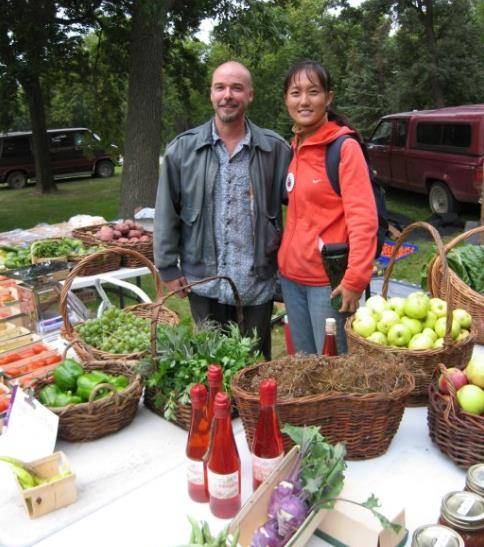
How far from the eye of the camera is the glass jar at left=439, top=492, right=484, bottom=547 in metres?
1.08

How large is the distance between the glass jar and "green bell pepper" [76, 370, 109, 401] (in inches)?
42.5

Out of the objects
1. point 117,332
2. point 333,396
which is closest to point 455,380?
point 333,396

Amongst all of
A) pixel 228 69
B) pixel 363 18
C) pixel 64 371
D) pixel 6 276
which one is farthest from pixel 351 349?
pixel 363 18

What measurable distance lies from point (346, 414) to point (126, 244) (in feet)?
10.1

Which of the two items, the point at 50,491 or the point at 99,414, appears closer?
the point at 50,491

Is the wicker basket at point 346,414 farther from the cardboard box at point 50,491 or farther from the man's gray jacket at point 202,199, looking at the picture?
the man's gray jacket at point 202,199

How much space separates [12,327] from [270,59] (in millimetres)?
19898

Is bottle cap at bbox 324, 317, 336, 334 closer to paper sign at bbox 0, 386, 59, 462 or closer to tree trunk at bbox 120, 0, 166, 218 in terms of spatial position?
paper sign at bbox 0, 386, 59, 462

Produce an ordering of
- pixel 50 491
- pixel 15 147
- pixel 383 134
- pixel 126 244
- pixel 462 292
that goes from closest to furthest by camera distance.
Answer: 1. pixel 50 491
2. pixel 462 292
3. pixel 126 244
4. pixel 383 134
5. pixel 15 147

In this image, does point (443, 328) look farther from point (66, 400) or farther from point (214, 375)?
point (66, 400)

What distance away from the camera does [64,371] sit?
1852 mm

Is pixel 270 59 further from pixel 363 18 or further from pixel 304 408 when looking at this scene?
pixel 304 408

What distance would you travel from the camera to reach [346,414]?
148 cm

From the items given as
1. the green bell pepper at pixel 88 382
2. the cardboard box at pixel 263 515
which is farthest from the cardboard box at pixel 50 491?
the cardboard box at pixel 263 515
